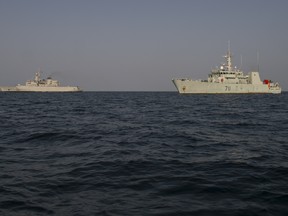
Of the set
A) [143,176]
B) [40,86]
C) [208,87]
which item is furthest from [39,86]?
[143,176]

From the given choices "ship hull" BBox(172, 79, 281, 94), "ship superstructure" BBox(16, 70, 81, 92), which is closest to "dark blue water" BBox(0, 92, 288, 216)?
"ship hull" BBox(172, 79, 281, 94)

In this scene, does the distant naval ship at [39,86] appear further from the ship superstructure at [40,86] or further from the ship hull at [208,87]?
the ship hull at [208,87]

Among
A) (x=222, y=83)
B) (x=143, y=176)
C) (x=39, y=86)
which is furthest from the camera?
(x=39, y=86)

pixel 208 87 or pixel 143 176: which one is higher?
pixel 208 87

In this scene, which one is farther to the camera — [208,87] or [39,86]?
[39,86]

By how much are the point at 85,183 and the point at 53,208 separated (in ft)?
4.36

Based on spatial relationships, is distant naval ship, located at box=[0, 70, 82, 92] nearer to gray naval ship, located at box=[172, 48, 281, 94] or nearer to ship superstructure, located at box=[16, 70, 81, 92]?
ship superstructure, located at box=[16, 70, 81, 92]

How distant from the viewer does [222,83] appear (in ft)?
240

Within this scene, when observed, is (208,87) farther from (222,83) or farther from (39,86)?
(39,86)

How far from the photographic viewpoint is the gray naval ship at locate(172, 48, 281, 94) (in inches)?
2879

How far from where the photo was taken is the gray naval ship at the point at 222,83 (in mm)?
73125

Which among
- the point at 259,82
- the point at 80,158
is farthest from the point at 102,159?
the point at 259,82

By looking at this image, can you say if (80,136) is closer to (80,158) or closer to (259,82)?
(80,158)

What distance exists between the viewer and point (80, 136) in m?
11.4
